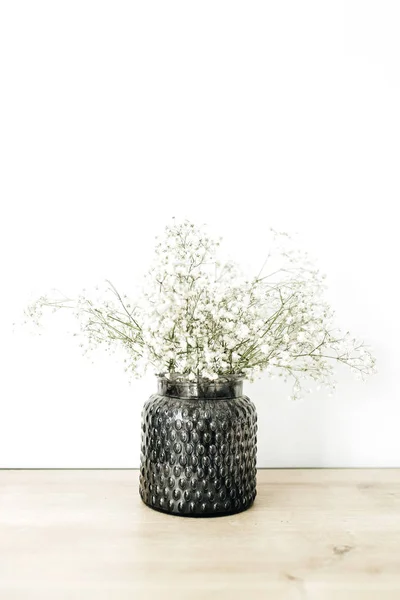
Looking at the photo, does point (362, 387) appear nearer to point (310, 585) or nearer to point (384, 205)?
point (384, 205)

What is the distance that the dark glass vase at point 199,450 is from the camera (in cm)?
108

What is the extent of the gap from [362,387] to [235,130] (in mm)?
622

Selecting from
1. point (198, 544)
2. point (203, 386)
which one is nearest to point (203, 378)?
point (203, 386)

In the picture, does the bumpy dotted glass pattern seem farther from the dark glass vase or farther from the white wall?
the white wall

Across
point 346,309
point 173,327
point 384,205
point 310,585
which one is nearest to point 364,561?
point 310,585

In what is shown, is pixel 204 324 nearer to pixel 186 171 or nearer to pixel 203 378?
pixel 203 378

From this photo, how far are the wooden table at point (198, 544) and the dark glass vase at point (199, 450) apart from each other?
0.10 ft

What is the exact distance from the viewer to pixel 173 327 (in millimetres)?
1069

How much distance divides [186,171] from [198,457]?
615 mm

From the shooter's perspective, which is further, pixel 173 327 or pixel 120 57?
pixel 120 57

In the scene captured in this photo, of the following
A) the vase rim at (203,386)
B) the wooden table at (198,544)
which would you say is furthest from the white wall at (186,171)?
the vase rim at (203,386)

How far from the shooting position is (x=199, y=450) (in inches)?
42.6

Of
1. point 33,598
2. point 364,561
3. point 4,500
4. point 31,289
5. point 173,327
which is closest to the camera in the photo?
point 33,598

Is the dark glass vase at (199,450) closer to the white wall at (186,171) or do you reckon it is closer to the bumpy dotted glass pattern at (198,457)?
the bumpy dotted glass pattern at (198,457)
